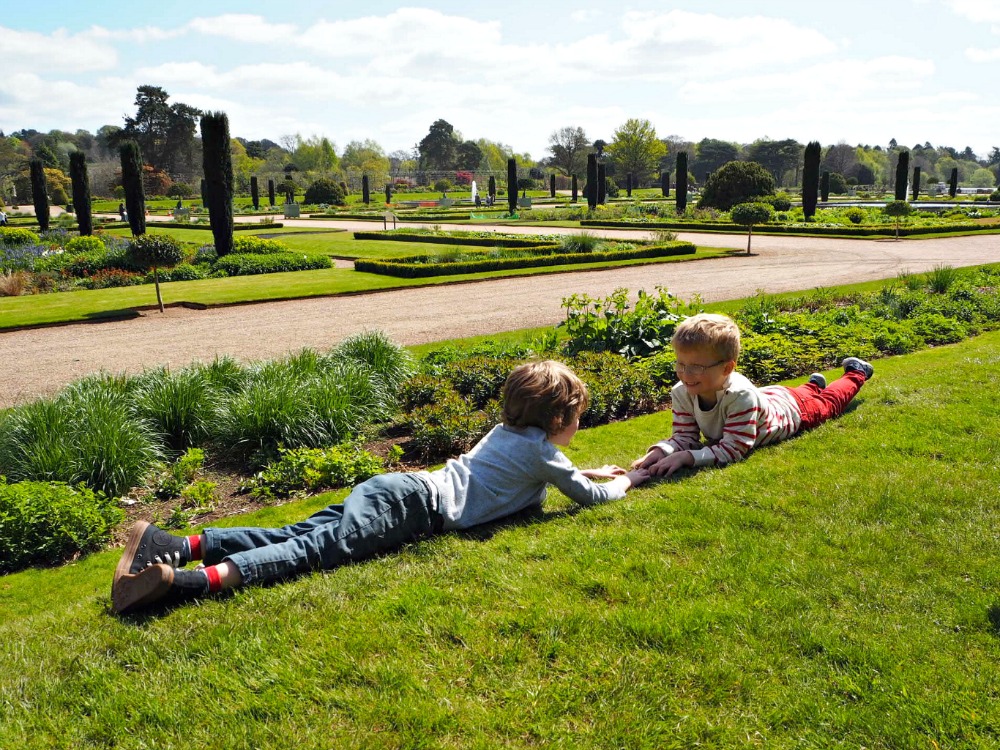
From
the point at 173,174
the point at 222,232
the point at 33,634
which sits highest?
the point at 173,174

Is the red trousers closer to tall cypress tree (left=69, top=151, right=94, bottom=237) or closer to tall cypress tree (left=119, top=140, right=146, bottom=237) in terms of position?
tall cypress tree (left=119, top=140, right=146, bottom=237)

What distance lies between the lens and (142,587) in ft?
9.32

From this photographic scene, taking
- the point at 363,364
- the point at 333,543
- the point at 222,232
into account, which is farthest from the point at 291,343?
the point at 222,232

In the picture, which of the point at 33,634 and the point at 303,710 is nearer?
the point at 303,710

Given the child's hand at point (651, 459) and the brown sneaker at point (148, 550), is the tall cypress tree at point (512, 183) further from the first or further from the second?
the brown sneaker at point (148, 550)

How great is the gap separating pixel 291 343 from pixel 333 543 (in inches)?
267

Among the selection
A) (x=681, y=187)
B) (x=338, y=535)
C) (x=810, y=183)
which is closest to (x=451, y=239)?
(x=810, y=183)

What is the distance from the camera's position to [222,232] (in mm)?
20625

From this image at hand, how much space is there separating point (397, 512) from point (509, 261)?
46.8 feet

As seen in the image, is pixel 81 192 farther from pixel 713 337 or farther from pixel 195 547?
pixel 713 337

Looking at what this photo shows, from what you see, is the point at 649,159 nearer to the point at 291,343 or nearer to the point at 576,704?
the point at 291,343

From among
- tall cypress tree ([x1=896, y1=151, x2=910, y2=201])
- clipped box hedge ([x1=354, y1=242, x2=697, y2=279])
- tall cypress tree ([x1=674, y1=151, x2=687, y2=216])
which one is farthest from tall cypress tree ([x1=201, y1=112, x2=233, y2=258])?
tall cypress tree ([x1=896, y1=151, x2=910, y2=201])

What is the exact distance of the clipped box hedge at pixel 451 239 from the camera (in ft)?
70.9

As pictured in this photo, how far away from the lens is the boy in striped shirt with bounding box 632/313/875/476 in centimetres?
387
